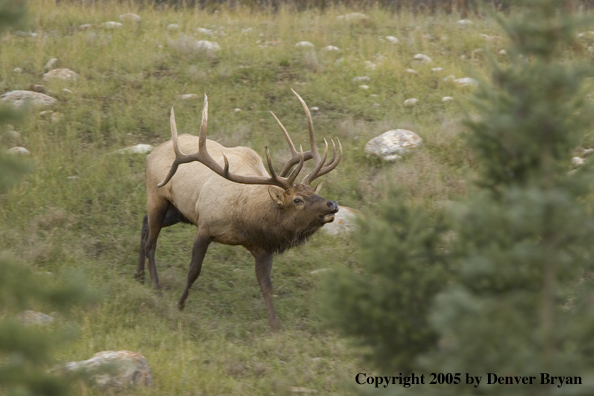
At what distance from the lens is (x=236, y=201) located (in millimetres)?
7176

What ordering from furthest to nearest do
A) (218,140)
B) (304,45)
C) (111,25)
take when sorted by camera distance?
1. (111,25)
2. (304,45)
3. (218,140)

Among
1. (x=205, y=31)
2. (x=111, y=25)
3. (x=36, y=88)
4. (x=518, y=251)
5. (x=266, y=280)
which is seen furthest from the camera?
(x=205, y=31)

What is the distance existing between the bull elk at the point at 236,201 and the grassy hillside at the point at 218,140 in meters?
0.57

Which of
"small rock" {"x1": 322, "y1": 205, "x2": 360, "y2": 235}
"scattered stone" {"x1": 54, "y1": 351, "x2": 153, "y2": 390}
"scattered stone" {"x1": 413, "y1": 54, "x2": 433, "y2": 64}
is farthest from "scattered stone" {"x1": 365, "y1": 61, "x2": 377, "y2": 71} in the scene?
"scattered stone" {"x1": 54, "y1": 351, "x2": 153, "y2": 390}

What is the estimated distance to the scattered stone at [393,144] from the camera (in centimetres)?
949

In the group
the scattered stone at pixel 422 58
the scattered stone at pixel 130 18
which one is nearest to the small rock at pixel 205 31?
the scattered stone at pixel 130 18

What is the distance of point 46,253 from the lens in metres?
7.64

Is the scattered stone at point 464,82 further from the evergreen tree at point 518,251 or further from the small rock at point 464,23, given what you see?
the evergreen tree at point 518,251

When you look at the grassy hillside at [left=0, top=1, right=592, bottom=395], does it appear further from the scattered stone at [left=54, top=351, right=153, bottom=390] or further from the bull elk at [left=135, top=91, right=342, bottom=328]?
the bull elk at [left=135, top=91, right=342, bottom=328]

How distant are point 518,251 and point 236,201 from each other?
4460mm

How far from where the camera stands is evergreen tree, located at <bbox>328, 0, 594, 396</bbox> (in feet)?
9.29

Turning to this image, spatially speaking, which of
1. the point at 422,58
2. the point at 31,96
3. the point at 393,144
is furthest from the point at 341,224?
the point at 422,58

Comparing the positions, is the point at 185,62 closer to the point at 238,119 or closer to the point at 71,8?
the point at 238,119

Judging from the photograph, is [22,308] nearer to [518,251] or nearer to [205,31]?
[518,251]
